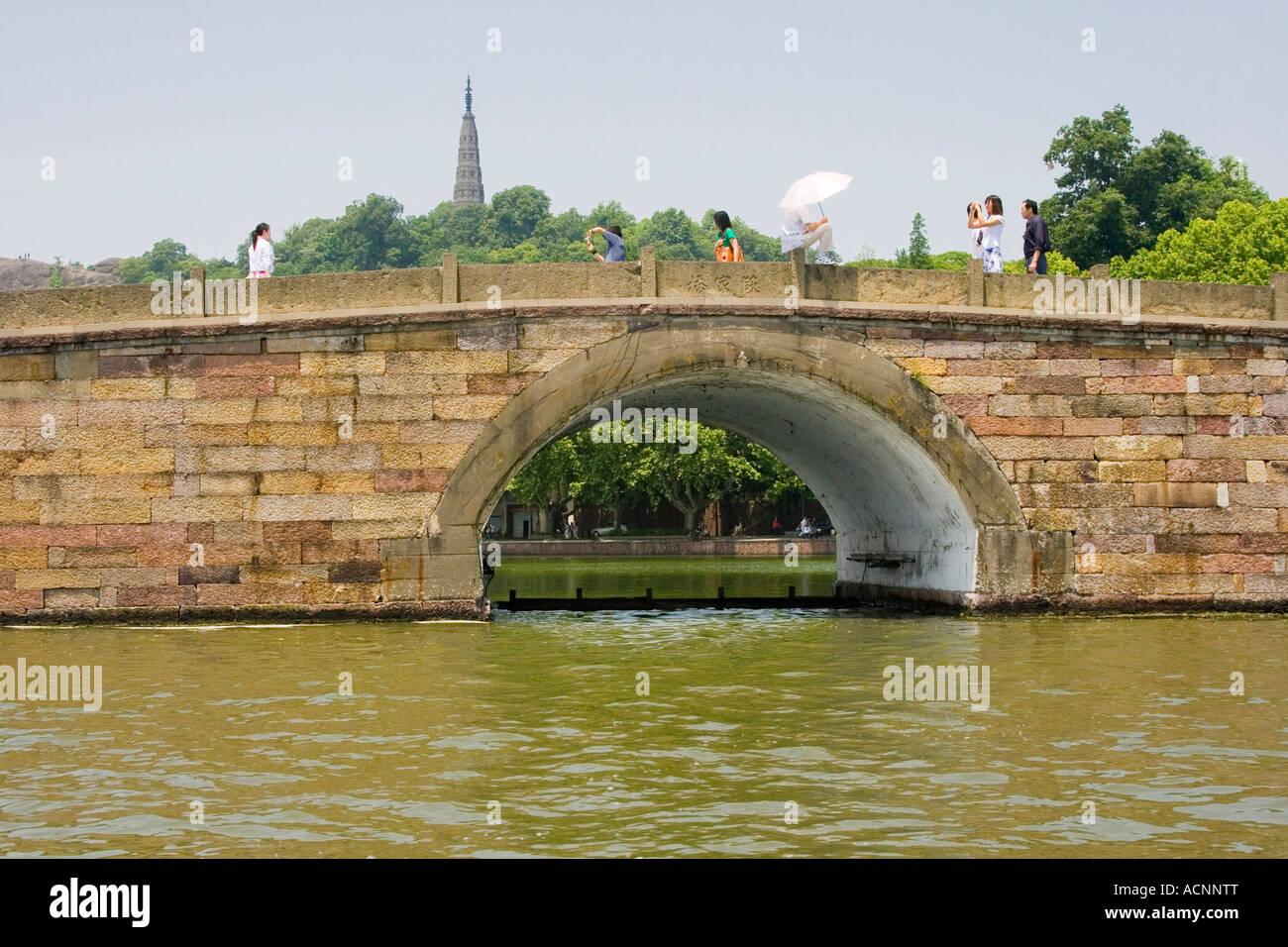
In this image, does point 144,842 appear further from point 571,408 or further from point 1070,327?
point 1070,327

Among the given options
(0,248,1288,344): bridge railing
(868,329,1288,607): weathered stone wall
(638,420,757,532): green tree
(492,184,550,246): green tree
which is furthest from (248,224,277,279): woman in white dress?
(492,184,550,246): green tree

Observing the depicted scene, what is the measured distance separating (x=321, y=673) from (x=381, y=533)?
4.35m

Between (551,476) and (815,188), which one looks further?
(551,476)

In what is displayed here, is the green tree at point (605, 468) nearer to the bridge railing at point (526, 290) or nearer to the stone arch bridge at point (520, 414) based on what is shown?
the bridge railing at point (526, 290)

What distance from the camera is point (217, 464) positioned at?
17250 millimetres

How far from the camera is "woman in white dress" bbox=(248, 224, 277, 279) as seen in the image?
18.5 meters

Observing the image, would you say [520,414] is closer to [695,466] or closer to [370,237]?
[695,466]

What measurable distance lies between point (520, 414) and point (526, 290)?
1456mm

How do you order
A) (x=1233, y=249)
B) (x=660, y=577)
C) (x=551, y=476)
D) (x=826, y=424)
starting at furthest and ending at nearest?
(x=551, y=476)
(x=1233, y=249)
(x=660, y=577)
(x=826, y=424)

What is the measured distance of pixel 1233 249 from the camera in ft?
164

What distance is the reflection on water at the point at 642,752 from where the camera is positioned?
23.6 ft

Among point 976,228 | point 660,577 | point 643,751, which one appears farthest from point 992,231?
point 660,577
